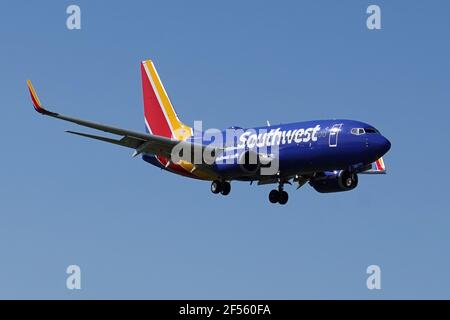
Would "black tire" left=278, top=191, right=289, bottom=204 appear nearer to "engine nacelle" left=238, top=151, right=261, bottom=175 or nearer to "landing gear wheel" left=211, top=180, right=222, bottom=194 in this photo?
"landing gear wheel" left=211, top=180, right=222, bottom=194

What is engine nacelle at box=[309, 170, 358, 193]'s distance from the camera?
98.8 meters

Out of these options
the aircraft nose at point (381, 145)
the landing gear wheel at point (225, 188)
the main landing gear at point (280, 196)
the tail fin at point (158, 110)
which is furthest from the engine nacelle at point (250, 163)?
the tail fin at point (158, 110)

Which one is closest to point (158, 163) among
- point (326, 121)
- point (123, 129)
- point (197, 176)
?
point (197, 176)

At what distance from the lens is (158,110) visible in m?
119

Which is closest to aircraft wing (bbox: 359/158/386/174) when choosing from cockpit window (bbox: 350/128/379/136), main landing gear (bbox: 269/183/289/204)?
main landing gear (bbox: 269/183/289/204)

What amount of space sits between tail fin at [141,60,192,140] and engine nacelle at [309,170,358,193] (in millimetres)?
14073

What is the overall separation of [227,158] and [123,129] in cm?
879

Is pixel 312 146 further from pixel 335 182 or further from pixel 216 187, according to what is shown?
pixel 216 187

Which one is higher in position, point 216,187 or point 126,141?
point 126,141

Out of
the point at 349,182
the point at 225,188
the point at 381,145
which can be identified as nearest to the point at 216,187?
the point at 225,188

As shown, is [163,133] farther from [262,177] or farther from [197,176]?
[262,177]

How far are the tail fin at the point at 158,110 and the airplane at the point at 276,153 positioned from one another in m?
4.47

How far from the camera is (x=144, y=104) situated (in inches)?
4771

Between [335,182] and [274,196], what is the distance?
17.7 feet
